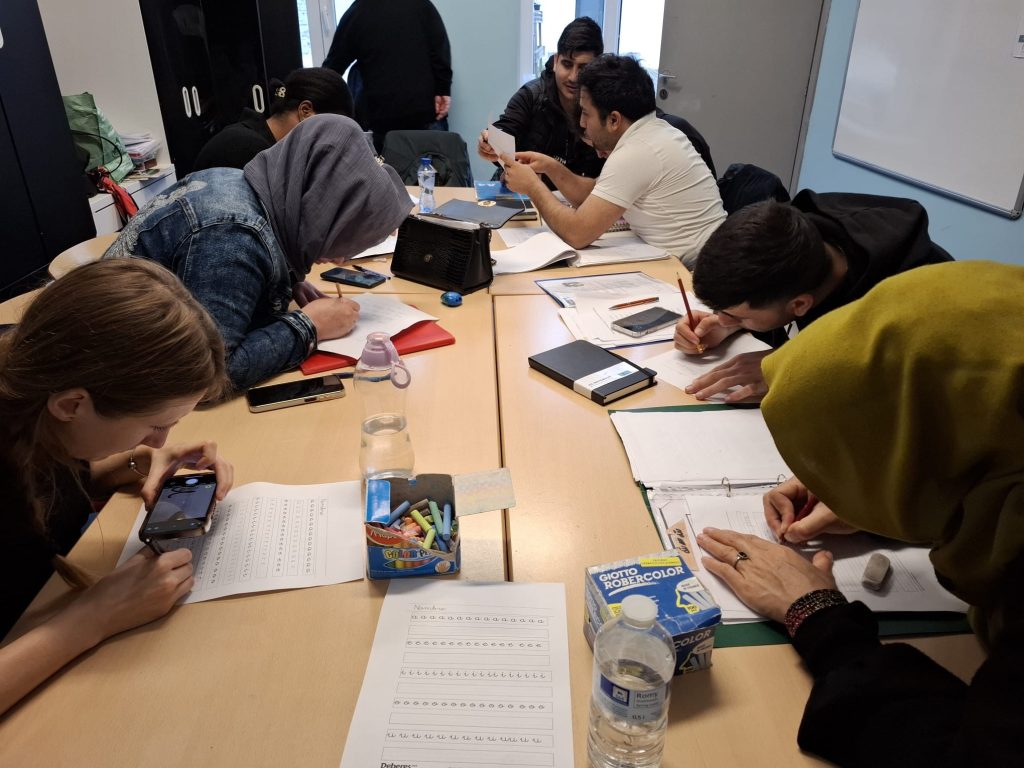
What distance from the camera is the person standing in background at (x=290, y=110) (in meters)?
2.38

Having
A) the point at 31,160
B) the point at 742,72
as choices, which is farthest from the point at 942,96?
the point at 31,160

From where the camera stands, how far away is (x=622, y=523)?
42.3 inches

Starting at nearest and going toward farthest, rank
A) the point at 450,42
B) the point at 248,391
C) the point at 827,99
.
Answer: the point at 248,391
the point at 827,99
the point at 450,42

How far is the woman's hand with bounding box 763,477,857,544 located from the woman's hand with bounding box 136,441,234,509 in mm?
838

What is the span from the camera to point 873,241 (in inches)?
58.0

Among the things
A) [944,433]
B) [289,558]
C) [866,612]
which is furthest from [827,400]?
[289,558]

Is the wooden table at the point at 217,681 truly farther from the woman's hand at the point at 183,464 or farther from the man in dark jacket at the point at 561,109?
the man in dark jacket at the point at 561,109

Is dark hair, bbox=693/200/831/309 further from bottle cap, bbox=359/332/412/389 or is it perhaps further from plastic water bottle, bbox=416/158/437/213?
plastic water bottle, bbox=416/158/437/213

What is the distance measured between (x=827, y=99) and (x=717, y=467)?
10.7 ft

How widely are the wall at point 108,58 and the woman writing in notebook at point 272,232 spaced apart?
2.57 meters

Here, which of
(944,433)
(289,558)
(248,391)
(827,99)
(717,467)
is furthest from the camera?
(827,99)

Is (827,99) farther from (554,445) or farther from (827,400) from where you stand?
(827,400)

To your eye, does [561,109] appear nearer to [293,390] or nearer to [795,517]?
[293,390]

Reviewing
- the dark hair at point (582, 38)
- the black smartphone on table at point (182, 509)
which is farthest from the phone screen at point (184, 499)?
the dark hair at point (582, 38)
